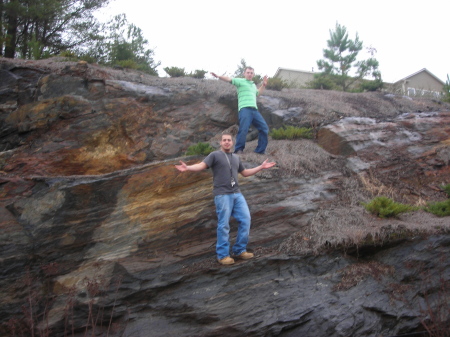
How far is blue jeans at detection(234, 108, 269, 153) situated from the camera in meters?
8.19

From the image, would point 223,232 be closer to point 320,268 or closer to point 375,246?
point 320,268

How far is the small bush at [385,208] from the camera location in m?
6.58

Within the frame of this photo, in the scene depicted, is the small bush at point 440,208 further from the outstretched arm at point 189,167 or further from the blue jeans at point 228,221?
the outstretched arm at point 189,167

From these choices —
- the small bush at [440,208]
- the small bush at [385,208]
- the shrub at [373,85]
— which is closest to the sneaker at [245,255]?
the small bush at [385,208]

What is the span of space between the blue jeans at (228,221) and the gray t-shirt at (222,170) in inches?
3.6

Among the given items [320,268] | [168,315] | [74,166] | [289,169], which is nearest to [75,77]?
[74,166]

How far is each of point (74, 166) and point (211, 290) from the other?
181 inches

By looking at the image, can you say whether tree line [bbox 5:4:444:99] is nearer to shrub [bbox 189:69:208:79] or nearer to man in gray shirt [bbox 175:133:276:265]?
shrub [bbox 189:69:208:79]

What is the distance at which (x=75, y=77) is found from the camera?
32.2 feet

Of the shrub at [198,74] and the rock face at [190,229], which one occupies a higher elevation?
the shrub at [198,74]

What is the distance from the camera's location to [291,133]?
9.65 meters

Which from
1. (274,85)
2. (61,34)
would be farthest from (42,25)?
(274,85)

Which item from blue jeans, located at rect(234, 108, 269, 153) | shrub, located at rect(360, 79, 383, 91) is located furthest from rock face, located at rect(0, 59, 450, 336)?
Result: shrub, located at rect(360, 79, 383, 91)

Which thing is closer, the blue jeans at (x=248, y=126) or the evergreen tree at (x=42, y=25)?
the blue jeans at (x=248, y=126)
